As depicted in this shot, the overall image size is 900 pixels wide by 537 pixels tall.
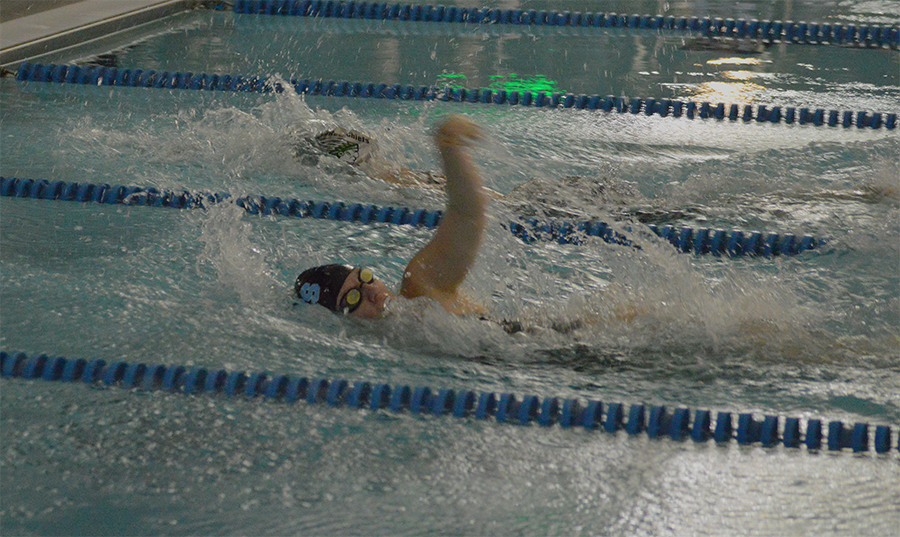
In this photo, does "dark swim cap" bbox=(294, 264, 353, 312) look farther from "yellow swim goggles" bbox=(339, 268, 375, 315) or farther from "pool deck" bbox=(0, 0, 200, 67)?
"pool deck" bbox=(0, 0, 200, 67)

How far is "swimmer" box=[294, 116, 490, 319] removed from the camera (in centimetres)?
265

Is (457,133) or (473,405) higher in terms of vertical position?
(457,133)

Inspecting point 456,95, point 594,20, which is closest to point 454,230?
point 456,95

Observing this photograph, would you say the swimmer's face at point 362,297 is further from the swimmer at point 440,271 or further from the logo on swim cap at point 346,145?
the logo on swim cap at point 346,145

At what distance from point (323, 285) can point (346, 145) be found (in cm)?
129

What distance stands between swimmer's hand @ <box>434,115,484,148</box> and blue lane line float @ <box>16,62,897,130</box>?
2.39 metres

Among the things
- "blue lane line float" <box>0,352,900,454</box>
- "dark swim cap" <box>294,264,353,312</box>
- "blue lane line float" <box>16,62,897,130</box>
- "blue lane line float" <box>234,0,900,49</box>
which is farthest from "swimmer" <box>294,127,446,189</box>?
"blue lane line float" <box>234,0,900,49</box>

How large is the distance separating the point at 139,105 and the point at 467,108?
1.68 m

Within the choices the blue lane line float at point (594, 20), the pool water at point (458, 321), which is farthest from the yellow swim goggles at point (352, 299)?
the blue lane line float at point (594, 20)

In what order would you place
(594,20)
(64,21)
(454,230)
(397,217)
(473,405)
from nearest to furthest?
1. (473,405)
2. (454,230)
3. (397,217)
4. (64,21)
5. (594,20)

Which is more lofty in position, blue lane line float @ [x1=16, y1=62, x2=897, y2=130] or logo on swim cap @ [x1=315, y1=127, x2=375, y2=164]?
blue lane line float @ [x1=16, y1=62, x2=897, y2=130]

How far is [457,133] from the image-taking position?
2.51m

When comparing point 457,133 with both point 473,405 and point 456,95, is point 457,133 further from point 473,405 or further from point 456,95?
point 456,95

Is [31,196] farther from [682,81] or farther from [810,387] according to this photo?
[682,81]
